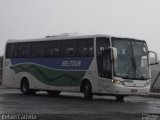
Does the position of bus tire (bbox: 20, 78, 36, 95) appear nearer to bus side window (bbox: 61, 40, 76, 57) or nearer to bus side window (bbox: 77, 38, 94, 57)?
bus side window (bbox: 61, 40, 76, 57)

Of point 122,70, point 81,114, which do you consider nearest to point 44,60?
point 122,70

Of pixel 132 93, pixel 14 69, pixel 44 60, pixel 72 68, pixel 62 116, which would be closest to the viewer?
pixel 62 116

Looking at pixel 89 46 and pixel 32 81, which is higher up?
pixel 89 46

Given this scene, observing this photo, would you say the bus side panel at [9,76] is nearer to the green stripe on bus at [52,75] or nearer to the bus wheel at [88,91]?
the green stripe on bus at [52,75]

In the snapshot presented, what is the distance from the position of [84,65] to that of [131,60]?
259 centimetres

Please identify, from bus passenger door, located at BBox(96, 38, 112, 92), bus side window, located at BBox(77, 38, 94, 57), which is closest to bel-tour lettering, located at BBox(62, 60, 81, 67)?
bus side window, located at BBox(77, 38, 94, 57)

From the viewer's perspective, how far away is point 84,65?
28844mm

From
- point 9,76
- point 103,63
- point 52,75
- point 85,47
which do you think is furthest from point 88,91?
point 9,76

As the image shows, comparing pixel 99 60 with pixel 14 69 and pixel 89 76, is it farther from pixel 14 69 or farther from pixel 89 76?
pixel 14 69

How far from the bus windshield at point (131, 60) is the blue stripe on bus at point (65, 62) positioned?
5.46ft

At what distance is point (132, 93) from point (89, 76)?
2559mm

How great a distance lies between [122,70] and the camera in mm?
27281

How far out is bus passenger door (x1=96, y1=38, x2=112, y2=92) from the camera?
1076 inches

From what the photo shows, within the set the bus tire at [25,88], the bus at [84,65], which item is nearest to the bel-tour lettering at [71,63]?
the bus at [84,65]
